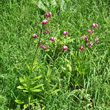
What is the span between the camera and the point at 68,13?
11.2 feet

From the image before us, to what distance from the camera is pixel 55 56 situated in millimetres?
2588

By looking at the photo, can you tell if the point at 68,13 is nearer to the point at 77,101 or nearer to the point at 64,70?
the point at 64,70

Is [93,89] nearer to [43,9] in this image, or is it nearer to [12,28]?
[12,28]

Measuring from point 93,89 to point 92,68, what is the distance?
25 centimetres

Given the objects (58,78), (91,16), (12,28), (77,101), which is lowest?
(77,101)

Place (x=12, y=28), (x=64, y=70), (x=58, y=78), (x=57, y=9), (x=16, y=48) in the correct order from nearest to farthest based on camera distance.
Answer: (x=58, y=78) < (x=64, y=70) < (x=16, y=48) < (x=12, y=28) < (x=57, y=9)

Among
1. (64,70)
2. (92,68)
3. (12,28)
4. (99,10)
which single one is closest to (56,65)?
(64,70)

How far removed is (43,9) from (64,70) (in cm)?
123

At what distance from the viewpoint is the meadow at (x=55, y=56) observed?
7.48 ft

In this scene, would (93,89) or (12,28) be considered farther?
(12,28)

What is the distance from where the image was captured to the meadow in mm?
2279

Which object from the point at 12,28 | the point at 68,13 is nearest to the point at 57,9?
the point at 68,13

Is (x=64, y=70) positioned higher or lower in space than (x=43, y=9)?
lower

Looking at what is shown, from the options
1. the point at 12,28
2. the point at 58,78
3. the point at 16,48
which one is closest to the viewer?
the point at 58,78
